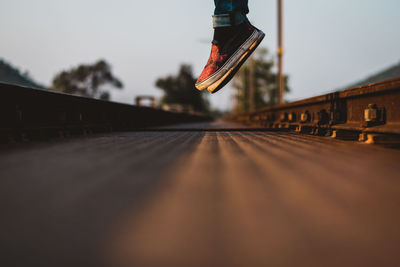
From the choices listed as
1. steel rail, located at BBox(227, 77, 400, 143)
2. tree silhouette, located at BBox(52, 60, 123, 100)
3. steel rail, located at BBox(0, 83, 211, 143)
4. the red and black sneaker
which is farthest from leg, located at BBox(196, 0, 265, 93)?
tree silhouette, located at BBox(52, 60, 123, 100)

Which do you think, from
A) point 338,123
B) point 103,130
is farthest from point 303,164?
point 103,130

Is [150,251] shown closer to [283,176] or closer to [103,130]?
[283,176]

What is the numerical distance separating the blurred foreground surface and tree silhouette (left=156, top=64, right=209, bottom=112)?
55880 mm

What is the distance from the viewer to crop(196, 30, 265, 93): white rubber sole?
10.4ft

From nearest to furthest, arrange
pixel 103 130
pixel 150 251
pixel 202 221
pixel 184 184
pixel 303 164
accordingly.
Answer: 1. pixel 150 251
2. pixel 202 221
3. pixel 184 184
4. pixel 303 164
5. pixel 103 130

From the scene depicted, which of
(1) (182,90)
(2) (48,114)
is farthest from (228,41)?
(1) (182,90)

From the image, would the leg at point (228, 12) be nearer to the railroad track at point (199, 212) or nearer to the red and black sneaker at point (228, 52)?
the red and black sneaker at point (228, 52)

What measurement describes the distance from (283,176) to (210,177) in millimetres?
325

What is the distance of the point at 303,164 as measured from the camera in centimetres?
139

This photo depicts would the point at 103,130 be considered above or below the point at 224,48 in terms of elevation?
below

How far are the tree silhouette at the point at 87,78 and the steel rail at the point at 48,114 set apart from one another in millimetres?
50907

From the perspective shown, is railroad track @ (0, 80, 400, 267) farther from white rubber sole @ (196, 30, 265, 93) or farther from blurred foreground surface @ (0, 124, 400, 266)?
white rubber sole @ (196, 30, 265, 93)

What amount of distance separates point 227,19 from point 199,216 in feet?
9.63

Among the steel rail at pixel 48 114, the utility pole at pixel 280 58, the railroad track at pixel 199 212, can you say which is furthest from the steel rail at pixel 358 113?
the utility pole at pixel 280 58
